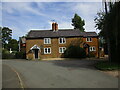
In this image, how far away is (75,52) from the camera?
35.9 m

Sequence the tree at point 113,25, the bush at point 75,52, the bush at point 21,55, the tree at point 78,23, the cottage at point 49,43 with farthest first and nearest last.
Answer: the tree at point 78,23 < the bush at point 21,55 < the cottage at point 49,43 < the bush at point 75,52 < the tree at point 113,25

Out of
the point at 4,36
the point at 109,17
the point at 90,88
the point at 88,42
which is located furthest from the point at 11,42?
the point at 90,88

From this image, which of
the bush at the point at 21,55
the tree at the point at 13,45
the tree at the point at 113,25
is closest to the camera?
the tree at the point at 113,25

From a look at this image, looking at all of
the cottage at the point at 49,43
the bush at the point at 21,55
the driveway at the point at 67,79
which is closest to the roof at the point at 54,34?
the cottage at the point at 49,43

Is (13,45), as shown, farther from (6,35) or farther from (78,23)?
(78,23)

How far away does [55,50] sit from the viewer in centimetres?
3803

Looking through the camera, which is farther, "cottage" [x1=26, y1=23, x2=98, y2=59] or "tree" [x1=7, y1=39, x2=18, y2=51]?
"tree" [x1=7, y1=39, x2=18, y2=51]

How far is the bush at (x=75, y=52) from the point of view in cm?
3575

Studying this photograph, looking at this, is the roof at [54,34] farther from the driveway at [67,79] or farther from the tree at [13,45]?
the tree at [13,45]

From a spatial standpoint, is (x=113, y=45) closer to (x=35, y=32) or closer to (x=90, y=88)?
(x=90, y=88)

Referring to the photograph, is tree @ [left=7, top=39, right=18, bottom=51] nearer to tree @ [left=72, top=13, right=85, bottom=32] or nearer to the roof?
tree @ [left=72, top=13, right=85, bottom=32]

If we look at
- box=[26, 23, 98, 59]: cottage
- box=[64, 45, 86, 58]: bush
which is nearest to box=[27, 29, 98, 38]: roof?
box=[26, 23, 98, 59]: cottage

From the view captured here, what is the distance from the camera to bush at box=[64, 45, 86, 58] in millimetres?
35753

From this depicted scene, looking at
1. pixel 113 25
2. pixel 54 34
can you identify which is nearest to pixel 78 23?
pixel 54 34
